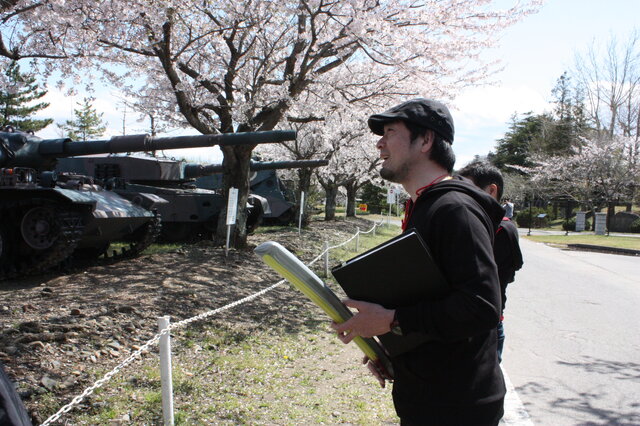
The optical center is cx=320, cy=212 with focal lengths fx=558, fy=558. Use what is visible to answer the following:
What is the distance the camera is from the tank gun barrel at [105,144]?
9.44 m

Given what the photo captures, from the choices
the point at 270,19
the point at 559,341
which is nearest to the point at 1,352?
the point at 559,341

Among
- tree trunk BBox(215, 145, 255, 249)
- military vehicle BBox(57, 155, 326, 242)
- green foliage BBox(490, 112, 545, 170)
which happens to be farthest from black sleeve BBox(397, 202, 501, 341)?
green foliage BBox(490, 112, 545, 170)

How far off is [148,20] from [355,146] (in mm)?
17410

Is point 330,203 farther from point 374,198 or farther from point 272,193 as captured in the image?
point 374,198

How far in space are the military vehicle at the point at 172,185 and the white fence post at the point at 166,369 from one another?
9.40 meters

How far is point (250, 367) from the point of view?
208 inches

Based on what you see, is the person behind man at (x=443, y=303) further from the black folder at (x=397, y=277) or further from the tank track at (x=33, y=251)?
the tank track at (x=33, y=251)

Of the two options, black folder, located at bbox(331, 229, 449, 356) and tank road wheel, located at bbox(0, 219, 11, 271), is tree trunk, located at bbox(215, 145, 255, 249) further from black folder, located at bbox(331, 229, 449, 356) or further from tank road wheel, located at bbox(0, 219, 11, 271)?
black folder, located at bbox(331, 229, 449, 356)

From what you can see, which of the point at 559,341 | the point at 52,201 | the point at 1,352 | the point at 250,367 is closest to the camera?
the point at 1,352

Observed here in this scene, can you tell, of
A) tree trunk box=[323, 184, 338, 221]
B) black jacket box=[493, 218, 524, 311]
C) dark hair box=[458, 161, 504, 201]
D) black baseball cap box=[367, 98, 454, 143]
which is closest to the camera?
black baseball cap box=[367, 98, 454, 143]

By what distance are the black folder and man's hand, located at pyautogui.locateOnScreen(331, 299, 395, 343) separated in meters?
0.05

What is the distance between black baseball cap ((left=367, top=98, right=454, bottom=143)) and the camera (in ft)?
6.65

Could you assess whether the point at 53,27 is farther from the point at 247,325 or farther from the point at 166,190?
the point at 247,325

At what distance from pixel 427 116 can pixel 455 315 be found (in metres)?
0.73
